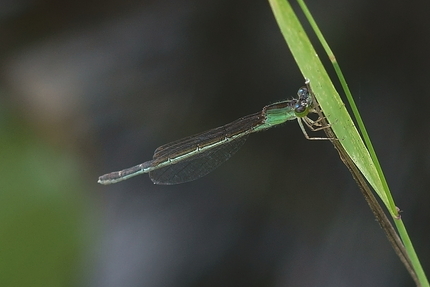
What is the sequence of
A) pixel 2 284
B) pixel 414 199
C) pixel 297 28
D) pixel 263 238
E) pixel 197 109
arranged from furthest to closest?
pixel 197 109, pixel 263 238, pixel 414 199, pixel 2 284, pixel 297 28

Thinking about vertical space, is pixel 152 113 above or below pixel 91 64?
below

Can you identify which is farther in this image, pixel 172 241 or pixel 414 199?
pixel 172 241

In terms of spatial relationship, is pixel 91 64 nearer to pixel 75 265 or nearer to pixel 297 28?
pixel 75 265

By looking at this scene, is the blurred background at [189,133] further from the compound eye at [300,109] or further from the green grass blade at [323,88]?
the green grass blade at [323,88]

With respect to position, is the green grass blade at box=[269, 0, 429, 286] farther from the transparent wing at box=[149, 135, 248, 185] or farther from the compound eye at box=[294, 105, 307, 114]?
the transparent wing at box=[149, 135, 248, 185]

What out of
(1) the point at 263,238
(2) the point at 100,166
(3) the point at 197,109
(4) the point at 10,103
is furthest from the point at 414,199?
(4) the point at 10,103

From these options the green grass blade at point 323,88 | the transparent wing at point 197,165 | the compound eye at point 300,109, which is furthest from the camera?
the transparent wing at point 197,165

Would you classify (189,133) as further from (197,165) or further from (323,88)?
(323,88)

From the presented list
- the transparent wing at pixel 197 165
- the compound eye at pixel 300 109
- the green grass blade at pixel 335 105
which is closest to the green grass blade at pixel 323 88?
the green grass blade at pixel 335 105
